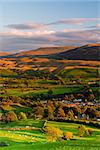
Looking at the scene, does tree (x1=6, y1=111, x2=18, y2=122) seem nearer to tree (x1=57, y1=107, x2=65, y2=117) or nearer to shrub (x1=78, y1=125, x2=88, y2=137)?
tree (x1=57, y1=107, x2=65, y2=117)

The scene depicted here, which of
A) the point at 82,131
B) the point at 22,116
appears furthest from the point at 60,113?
the point at 82,131

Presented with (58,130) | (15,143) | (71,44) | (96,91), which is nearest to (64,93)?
(96,91)

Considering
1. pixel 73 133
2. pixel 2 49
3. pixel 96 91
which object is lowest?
pixel 73 133

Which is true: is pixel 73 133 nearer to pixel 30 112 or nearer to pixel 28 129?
pixel 28 129

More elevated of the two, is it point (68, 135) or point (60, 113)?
point (60, 113)

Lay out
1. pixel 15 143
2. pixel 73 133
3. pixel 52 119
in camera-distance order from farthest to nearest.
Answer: pixel 52 119 < pixel 73 133 < pixel 15 143

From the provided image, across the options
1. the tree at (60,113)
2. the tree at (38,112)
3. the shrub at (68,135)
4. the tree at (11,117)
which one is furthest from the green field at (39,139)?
the tree at (38,112)

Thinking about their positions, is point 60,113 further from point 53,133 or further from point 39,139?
point 39,139

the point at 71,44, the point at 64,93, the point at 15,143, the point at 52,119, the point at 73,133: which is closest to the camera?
the point at 15,143
